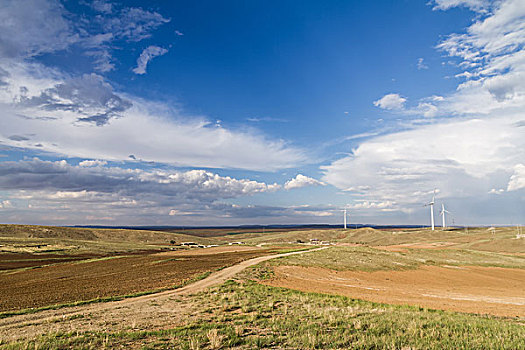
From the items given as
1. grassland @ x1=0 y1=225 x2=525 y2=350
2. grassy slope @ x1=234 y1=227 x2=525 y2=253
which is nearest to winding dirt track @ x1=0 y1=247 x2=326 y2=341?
grassland @ x1=0 y1=225 x2=525 y2=350

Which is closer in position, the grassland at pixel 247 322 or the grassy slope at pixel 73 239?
the grassland at pixel 247 322

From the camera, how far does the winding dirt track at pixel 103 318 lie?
14914 mm

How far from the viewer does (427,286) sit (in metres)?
34.1

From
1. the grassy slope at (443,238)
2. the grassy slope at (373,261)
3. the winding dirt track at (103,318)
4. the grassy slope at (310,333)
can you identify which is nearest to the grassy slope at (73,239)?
the grassy slope at (443,238)

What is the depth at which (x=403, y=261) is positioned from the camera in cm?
5419

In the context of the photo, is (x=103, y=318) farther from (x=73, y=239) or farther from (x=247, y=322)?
(x=73, y=239)

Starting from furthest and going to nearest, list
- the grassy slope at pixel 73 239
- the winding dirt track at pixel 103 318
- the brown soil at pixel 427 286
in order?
the grassy slope at pixel 73 239, the brown soil at pixel 427 286, the winding dirt track at pixel 103 318

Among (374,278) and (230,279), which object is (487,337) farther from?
(374,278)

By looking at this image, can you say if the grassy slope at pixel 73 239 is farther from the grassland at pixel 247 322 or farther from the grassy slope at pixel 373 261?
the grassy slope at pixel 373 261

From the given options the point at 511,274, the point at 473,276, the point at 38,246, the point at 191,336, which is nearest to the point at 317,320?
the point at 191,336

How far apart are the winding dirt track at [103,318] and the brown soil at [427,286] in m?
12.8

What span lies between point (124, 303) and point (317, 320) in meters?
13.6

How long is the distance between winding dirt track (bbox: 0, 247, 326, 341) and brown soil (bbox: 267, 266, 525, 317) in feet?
41.8

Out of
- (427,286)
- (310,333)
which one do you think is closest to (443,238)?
(427,286)
